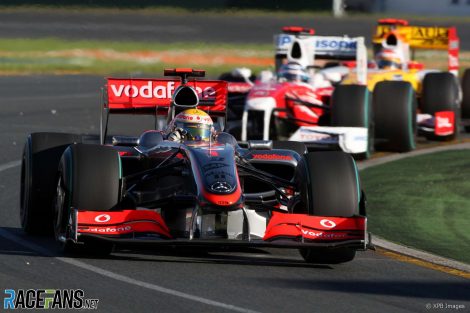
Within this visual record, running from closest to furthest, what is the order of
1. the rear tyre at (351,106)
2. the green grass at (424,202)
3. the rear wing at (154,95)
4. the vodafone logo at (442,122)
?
the green grass at (424,202), the rear wing at (154,95), the rear tyre at (351,106), the vodafone logo at (442,122)

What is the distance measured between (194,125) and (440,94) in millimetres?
9830

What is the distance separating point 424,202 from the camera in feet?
45.1

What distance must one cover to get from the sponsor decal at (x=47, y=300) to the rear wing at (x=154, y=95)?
4126 mm

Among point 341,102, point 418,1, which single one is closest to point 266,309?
point 341,102

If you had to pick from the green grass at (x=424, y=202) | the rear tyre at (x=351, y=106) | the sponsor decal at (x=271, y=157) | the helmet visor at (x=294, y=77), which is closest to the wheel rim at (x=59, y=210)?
the sponsor decal at (x=271, y=157)

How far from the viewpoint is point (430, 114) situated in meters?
20.2

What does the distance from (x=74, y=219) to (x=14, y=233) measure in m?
1.82

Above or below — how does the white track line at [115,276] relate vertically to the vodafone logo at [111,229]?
below

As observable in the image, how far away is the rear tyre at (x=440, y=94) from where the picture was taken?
2005 centimetres

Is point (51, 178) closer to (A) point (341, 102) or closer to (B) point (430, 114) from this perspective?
(A) point (341, 102)

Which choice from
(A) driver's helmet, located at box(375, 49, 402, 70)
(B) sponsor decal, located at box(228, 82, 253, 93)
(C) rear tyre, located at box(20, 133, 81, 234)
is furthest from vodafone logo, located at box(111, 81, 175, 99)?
(A) driver's helmet, located at box(375, 49, 402, 70)

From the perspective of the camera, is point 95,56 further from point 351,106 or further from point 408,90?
point 351,106

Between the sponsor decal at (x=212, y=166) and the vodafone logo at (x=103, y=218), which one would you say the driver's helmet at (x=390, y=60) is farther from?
Result: the vodafone logo at (x=103, y=218)

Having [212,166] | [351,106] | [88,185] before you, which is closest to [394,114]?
[351,106]
